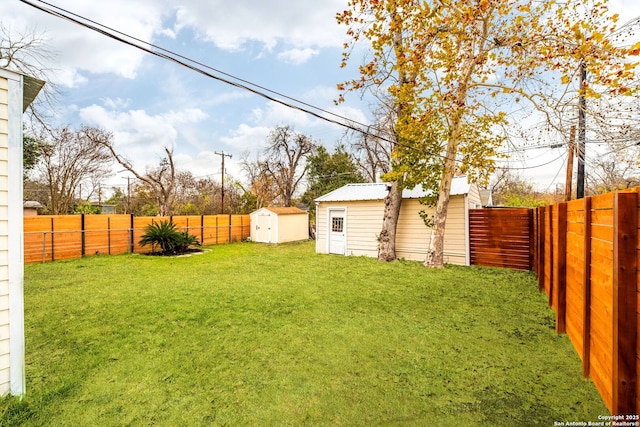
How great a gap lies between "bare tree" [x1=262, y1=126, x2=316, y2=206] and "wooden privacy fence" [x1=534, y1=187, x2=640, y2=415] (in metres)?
20.6

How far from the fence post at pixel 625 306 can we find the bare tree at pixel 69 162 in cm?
1950

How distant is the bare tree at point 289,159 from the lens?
74.0ft

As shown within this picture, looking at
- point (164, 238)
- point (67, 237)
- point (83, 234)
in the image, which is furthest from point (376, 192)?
point (67, 237)

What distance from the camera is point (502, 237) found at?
306 inches

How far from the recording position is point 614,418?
1.60 m

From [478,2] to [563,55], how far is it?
1891 mm

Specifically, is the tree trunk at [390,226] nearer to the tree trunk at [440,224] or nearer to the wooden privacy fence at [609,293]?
the tree trunk at [440,224]

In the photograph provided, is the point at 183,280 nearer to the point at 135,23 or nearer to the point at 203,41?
the point at 135,23

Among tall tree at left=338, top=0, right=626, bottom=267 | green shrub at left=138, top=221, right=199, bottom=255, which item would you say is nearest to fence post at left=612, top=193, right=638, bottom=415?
tall tree at left=338, top=0, right=626, bottom=267

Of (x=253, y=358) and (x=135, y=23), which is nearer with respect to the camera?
(x=253, y=358)

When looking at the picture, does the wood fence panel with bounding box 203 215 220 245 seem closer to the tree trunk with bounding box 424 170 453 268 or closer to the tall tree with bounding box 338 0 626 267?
the tall tree with bounding box 338 0 626 267

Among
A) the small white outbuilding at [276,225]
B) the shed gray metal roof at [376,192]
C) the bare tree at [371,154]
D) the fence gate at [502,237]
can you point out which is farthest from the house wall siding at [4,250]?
the bare tree at [371,154]

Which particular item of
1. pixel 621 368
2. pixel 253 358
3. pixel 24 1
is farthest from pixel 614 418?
pixel 24 1

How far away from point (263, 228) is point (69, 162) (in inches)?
442
